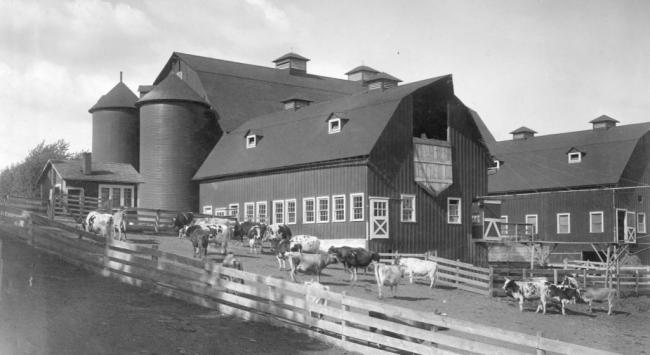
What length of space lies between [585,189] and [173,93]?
97.8 ft

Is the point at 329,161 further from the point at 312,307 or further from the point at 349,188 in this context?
the point at 312,307

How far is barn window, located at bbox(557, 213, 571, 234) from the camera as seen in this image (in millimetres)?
52594

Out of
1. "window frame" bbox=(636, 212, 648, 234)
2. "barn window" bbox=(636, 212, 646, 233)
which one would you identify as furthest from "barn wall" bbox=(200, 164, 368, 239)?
"barn window" bbox=(636, 212, 646, 233)

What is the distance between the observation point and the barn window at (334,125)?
39656mm

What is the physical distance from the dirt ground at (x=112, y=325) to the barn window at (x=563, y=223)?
39.8m

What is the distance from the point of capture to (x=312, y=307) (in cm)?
1589

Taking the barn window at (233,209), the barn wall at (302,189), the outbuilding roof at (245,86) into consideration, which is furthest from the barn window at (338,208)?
the outbuilding roof at (245,86)

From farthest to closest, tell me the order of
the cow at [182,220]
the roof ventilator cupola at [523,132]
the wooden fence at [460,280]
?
the roof ventilator cupola at [523,132] → the cow at [182,220] → the wooden fence at [460,280]

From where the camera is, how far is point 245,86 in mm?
55250

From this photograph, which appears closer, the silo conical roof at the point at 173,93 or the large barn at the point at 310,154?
the large barn at the point at 310,154

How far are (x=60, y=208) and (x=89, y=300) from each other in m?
24.3

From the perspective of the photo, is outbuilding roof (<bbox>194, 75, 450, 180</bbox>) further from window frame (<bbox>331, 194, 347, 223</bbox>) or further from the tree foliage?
the tree foliage

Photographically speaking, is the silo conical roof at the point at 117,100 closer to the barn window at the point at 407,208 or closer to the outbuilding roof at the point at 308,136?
the outbuilding roof at the point at 308,136

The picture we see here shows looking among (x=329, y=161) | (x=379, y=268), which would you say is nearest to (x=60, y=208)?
(x=329, y=161)
